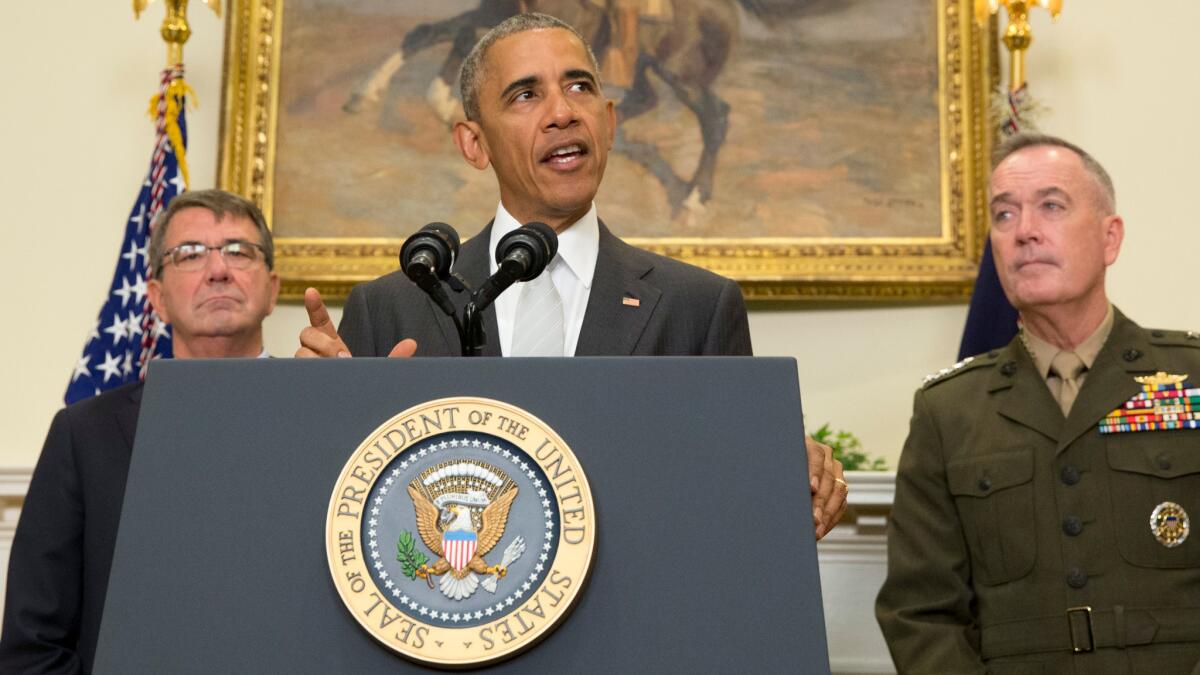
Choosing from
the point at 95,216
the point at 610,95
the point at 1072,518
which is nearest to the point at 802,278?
the point at 610,95

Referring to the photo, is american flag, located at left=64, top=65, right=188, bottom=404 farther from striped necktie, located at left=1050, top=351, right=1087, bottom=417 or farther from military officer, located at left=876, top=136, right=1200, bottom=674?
striped necktie, located at left=1050, top=351, right=1087, bottom=417

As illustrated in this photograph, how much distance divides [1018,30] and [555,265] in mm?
2924

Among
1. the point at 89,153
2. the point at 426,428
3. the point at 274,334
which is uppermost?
the point at 89,153

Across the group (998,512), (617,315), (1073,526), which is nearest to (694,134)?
(998,512)

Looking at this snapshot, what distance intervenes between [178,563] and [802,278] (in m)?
3.60

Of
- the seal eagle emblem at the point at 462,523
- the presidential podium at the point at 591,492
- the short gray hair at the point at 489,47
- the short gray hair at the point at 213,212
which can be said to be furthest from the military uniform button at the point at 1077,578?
the short gray hair at the point at 213,212

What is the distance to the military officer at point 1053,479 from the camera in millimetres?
3082

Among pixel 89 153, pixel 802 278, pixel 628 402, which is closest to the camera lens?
pixel 628 402

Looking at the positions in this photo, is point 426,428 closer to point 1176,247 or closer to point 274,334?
point 274,334

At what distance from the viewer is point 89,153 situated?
524 cm

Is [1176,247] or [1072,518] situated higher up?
[1176,247]

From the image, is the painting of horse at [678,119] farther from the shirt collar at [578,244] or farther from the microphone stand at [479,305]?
the microphone stand at [479,305]

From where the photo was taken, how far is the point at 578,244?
2.53m

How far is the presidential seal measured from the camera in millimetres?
1472
